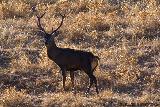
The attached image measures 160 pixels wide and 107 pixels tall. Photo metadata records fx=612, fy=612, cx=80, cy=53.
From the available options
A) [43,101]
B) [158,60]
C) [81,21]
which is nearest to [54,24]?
[81,21]

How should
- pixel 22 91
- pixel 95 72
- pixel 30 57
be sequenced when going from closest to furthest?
pixel 22 91, pixel 95 72, pixel 30 57

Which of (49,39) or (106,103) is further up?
(49,39)

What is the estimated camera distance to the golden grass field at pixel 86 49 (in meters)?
15.4

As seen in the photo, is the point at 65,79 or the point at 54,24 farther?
the point at 54,24

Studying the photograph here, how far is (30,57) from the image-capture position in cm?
1902

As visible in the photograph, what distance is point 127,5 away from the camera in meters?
23.5

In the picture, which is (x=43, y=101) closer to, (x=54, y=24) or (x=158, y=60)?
(x=158, y=60)

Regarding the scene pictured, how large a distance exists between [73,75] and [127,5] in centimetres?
790

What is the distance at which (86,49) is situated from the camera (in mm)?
19609

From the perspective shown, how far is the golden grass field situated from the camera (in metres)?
15.4

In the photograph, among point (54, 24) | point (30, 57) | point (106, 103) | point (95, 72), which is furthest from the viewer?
point (54, 24)

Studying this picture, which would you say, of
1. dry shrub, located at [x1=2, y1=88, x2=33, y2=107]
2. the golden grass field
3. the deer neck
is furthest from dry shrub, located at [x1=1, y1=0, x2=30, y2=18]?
dry shrub, located at [x1=2, y1=88, x2=33, y2=107]

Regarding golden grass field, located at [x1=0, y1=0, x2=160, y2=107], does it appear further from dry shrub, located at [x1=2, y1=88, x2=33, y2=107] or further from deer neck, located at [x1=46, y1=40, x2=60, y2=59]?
deer neck, located at [x1=46, y1=40, x2=60, y2=59]

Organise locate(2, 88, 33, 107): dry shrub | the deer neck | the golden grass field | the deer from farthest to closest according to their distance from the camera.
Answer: the deer neck
the deer
the golden grass field
locate(2, 88, 33, 107): dry shrub
